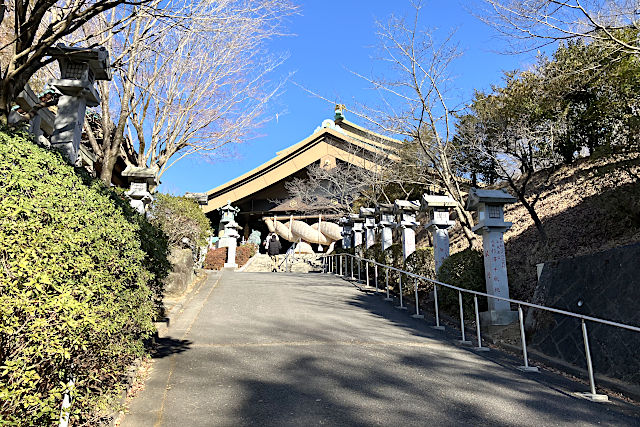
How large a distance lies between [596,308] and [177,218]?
A: 9896 mm

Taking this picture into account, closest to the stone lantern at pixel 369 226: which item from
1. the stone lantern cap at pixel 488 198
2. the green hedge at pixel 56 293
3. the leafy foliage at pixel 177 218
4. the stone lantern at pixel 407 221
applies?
the stone lantern at pixel 407 221

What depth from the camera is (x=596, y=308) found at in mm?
5234

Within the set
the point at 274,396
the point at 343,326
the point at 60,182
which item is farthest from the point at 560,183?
the point at 60,182

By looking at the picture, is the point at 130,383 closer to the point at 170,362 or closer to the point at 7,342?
the point at 170,362

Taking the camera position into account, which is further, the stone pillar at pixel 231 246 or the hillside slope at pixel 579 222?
the stone pillar at pixel 231 246

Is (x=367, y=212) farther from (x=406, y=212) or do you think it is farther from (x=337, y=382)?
(x=337, y=382)

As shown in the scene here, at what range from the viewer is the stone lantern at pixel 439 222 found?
9.54 metres

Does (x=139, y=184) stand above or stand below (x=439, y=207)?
above

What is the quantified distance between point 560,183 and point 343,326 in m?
12.9

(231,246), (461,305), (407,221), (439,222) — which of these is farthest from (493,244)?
(231,246)

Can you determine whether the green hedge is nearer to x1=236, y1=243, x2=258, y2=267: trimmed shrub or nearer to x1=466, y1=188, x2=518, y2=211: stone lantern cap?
x1=466, y1=188, x2=518, y2=211: stone lantern cap

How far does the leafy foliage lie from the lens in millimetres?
11281

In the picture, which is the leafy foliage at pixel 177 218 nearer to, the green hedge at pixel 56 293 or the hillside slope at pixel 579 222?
the green hedge at pixel 56 293

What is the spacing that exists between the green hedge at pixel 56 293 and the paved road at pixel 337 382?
840mm
